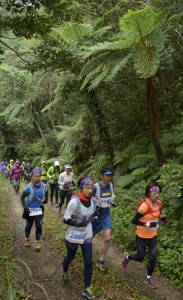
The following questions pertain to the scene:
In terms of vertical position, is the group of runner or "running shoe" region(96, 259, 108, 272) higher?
the group of runner

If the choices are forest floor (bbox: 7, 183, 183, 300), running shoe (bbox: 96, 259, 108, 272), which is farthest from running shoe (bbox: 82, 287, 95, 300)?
running shoe (bbox: 96, 259, 108, 272)

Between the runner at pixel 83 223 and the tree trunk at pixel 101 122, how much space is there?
731 centimetres

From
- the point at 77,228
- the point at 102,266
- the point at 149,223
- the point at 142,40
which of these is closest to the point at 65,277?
the point at 102,266

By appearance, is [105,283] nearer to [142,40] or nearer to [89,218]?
[89,218]

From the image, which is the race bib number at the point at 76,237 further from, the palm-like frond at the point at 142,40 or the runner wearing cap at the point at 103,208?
the palm-like frond at the point at 142,40

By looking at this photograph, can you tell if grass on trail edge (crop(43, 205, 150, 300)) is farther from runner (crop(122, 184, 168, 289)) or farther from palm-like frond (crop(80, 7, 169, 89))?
palm-like frond (crop(80, 7, 169, 89))

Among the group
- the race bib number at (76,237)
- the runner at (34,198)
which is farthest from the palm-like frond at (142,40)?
the race bib number at (76,237)

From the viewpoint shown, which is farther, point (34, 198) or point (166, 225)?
point (166, 225)

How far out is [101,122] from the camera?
1240 cm

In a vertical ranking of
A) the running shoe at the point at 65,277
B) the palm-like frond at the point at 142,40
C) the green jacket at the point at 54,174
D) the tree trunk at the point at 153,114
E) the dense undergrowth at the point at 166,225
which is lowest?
the running shoe at the point at 65,277

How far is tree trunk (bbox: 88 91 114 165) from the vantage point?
40.4 ft

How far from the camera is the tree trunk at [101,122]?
40.4 ft

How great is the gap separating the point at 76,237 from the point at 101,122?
7798 mm

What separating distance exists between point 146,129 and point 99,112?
6.24 ft
